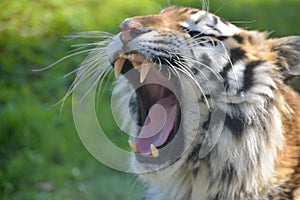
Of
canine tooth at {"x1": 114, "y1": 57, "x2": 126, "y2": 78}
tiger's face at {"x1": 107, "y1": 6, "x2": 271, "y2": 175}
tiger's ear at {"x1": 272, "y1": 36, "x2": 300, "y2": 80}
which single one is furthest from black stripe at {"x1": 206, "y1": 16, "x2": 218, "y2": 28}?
canine tooth at {"x1": 114, "y1": 57, "x2": 126, "y2": 78}

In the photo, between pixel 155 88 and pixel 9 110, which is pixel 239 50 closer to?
pixel 155 88

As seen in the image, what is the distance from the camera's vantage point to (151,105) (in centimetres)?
299

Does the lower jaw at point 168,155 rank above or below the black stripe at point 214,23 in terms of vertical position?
below

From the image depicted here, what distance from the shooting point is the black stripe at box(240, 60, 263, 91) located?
279 cm

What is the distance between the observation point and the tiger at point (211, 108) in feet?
9.11

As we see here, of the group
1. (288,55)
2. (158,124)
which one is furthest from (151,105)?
(288,55)

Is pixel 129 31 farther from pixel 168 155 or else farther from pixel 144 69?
pixel 168 155

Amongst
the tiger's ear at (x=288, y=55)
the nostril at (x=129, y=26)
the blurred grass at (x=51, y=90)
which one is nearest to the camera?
the nostril at (x=129, y=26)

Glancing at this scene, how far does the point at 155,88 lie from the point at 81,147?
175cm

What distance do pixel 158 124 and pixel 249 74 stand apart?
1.28ft

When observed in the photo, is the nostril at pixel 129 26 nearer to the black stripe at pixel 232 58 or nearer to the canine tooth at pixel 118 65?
the canine tooth at pixel 118 65

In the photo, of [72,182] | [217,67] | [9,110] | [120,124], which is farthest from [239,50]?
[9,110]

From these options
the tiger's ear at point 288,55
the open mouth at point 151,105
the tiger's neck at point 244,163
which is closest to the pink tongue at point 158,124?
the open mouth at point 151,105

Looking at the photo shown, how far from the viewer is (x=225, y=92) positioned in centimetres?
279
